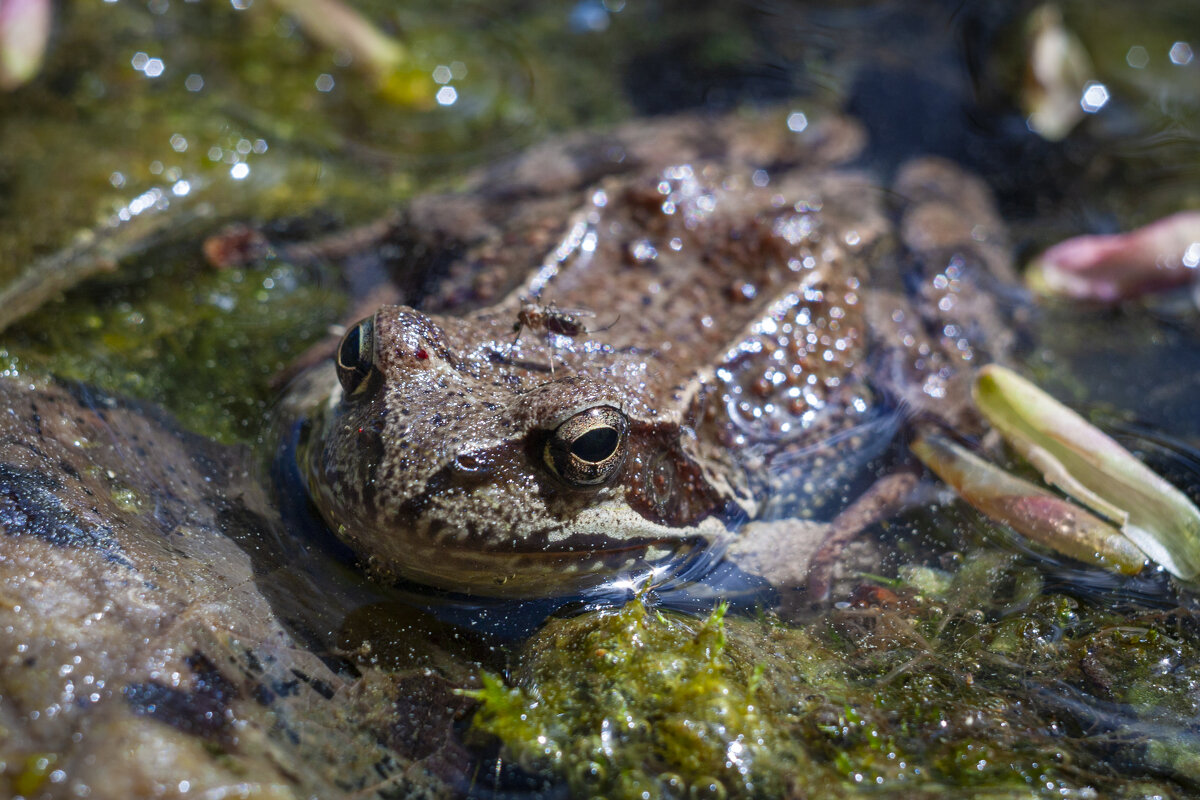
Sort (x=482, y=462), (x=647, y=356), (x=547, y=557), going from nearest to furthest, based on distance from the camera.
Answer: (x=482, y=462) < (x=547, y=557) < (x=647, y=356)

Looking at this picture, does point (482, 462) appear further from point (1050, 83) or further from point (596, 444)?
point (1050, 83)

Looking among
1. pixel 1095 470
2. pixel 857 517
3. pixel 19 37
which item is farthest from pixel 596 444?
pixel 19 37

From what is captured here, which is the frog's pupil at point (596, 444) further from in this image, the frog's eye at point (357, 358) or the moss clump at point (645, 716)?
the frog's eye at point (357, 358)

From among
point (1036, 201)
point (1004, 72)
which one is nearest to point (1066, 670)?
point (1036, 201)

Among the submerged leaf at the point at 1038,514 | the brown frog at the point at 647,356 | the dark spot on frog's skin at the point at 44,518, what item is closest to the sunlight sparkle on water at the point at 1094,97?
the brown frog at the point at 647,356

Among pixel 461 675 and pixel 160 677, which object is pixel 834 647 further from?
pixel 160 677

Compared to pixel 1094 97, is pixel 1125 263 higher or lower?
lower
